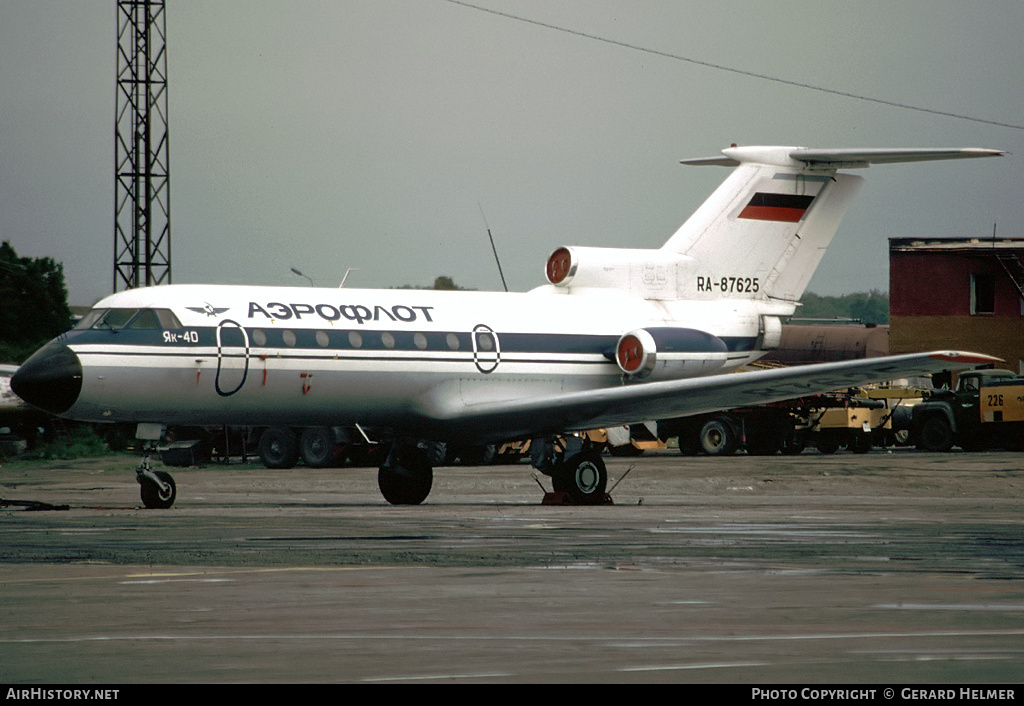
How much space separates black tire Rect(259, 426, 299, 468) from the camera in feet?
116

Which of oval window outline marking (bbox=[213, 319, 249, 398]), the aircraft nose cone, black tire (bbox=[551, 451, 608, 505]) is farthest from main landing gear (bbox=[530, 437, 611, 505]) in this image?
the aircraft nose cone

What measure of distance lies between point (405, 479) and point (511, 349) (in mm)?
2562

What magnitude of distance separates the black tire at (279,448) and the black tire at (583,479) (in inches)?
596

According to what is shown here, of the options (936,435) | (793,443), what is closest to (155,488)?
(793,443)

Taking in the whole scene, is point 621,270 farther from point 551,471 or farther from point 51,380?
point 51,380

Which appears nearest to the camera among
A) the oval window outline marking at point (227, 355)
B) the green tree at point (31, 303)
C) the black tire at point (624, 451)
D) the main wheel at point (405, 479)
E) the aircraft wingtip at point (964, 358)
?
the aircraft wingtip at point (964, 358)

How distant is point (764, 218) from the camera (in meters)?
24.6

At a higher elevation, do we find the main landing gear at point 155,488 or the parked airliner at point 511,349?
the parked airliner at point 511,349

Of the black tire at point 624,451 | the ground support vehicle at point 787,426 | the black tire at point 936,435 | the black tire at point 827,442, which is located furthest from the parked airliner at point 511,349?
the black tire at point 624,451

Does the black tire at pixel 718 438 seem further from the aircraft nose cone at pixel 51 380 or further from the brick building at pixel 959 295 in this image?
the aircraft nose cone at pixel 51 380

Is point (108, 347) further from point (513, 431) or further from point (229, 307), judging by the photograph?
point (513, 431)

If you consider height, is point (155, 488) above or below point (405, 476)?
above

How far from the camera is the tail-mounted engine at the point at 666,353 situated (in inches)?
888

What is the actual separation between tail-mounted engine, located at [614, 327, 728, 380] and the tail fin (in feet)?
4.63
